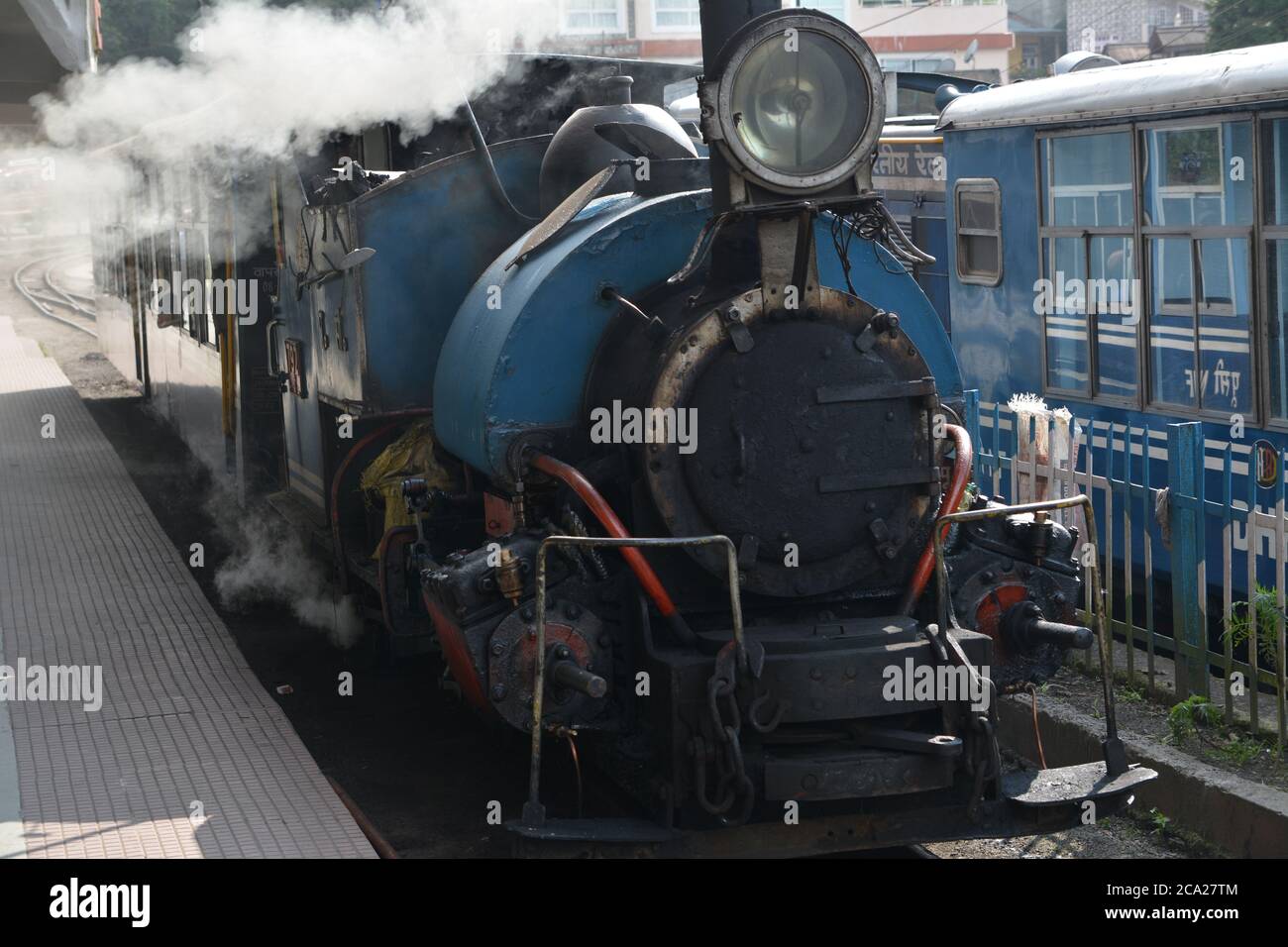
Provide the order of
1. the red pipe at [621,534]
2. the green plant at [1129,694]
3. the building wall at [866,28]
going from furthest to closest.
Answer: the building wall at [866,28] < the green plant at [1129,694] < the red pipe at [621,534]

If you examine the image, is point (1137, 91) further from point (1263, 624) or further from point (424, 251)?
point (424, 251)

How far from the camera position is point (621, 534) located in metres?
4.48

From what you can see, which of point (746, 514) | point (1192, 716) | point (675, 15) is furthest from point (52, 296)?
point (746, 514)

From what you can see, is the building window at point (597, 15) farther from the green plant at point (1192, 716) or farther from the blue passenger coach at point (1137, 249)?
the green plant at point (1192, 716)

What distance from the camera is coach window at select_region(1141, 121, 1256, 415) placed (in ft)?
25.1

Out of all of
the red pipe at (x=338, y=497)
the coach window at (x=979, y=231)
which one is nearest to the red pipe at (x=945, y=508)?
the red pipe at (x=338, y=497)

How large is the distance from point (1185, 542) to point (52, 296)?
31.7 metres

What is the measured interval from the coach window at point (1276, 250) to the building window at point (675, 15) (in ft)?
110

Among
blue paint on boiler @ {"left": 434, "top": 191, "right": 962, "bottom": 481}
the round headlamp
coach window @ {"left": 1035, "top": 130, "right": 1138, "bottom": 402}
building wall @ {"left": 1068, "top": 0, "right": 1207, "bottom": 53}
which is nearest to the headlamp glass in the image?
the round headlamp

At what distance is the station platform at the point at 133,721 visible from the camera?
16.8ft

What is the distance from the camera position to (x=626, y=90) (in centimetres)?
638

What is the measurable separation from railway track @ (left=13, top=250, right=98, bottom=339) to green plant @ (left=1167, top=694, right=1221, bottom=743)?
22.9 metres
